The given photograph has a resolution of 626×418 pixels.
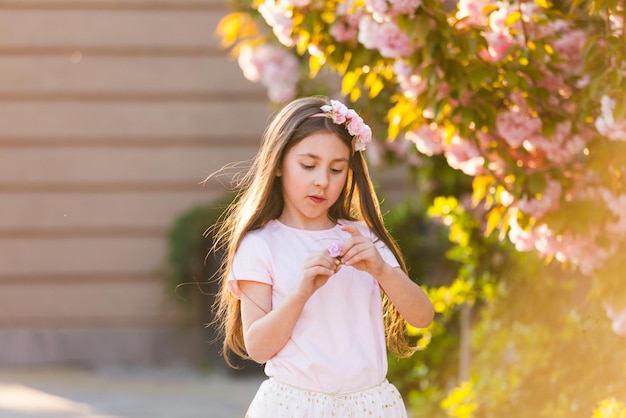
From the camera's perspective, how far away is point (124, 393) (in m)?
8.09

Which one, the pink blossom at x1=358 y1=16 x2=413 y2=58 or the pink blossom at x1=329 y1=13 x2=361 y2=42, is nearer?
the pink blossom at x1=358 y1=16 x2=413 y2=58

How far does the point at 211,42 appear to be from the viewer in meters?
9.45

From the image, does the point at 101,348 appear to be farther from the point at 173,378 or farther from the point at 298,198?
the point at 298,198

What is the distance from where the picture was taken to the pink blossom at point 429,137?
4754 millimetres

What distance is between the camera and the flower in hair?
3.14m

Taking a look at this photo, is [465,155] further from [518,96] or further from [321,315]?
[321,315]

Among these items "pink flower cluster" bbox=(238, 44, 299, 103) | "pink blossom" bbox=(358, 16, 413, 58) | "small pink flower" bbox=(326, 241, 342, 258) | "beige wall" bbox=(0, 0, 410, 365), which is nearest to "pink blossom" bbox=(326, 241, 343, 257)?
"small pink flower" bbox=(326, 241, 342, 258)

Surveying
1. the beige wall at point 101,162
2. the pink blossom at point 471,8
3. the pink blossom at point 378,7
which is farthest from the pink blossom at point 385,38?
the beige wall at point 101,162

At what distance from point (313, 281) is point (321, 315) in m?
0.20

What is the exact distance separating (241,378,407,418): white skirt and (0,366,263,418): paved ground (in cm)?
426

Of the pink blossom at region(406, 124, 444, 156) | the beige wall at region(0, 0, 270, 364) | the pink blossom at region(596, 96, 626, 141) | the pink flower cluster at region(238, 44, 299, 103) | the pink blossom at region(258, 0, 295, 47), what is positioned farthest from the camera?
the beige wall at region(0, 0, 270, 364)

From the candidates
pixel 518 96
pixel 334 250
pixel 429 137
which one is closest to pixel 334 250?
pixel 334 250

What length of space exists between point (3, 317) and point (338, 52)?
5.42 metres

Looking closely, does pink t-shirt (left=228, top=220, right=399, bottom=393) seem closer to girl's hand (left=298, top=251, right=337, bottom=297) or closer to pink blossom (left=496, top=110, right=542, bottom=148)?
girl's hand (left=298, top=251, right=337, bottom=297)
